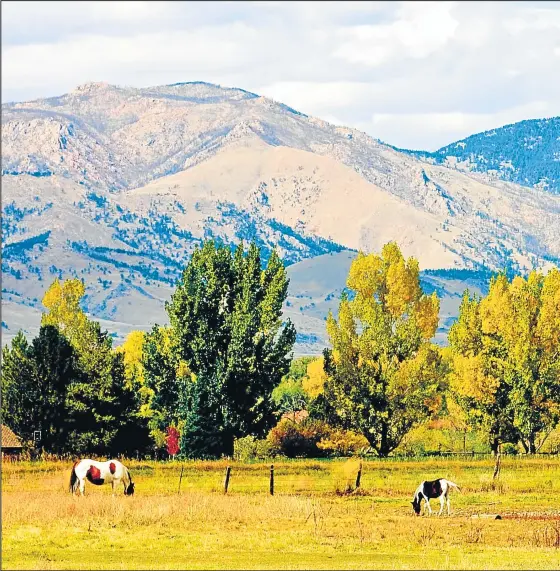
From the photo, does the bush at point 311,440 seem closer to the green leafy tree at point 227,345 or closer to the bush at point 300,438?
the bush at point 300,438

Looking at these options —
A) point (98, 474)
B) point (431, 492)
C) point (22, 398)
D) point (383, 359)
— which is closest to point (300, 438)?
point (383, 359)

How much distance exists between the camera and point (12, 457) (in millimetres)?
66875

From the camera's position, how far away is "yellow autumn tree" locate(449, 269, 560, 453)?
261 ft

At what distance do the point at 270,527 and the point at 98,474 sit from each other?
36.6 ft

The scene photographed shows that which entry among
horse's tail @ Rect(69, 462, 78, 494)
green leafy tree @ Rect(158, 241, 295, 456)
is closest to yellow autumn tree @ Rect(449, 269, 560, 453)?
green leafy tree @ Rect(158, 241, 295, 456)

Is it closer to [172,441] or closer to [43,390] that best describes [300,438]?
[172,441]

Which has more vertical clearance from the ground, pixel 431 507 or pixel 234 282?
pixel 234 282

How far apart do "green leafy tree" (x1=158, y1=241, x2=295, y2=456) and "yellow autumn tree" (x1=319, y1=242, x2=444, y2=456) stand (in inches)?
156

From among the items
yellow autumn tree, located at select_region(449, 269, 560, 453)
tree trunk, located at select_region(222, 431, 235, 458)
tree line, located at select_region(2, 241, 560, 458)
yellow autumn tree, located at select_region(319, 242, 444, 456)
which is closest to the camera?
tree trunk, located at select_region(222, 431, 235, 458)

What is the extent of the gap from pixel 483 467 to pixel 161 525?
1243 inches

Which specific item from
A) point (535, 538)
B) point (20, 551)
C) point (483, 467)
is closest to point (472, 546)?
point (535, 538)

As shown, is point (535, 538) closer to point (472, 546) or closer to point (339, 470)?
point (472, 546)

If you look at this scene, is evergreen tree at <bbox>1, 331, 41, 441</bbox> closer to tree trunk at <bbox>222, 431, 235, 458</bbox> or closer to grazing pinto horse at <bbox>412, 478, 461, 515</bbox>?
tree trunk at <bbox>222, 431, 235, 458</bbox>

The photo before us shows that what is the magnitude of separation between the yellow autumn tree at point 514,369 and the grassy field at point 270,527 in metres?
22.7
